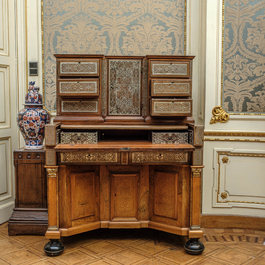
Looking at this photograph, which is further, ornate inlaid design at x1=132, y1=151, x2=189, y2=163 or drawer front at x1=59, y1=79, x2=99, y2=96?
drawer front at x1=59, y1=79, x2=99, y2=96

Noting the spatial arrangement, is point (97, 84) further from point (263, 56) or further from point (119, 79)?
point (263, 56)

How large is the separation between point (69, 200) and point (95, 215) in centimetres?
31

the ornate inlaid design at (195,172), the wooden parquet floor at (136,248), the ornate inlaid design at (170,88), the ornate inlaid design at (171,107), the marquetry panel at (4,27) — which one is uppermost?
the marquetry panel at (4,27)

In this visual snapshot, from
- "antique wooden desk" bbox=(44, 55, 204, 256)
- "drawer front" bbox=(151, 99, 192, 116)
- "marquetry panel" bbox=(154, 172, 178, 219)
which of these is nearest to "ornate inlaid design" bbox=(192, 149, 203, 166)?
"antique wooden desk" bbox=(44, 55, 204, 256)

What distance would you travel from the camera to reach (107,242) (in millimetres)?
2822

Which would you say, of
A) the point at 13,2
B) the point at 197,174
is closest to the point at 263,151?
the point at 197,174

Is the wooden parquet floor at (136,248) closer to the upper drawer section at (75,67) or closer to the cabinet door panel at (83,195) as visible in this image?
the cabinet door panel at (83,195)

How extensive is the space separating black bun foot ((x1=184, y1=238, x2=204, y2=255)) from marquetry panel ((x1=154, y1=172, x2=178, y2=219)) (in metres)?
0.25

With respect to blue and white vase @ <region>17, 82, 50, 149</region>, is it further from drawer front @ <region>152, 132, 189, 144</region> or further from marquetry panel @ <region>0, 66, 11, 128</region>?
drawer front @ <region>152, 132, 189, 144</region>

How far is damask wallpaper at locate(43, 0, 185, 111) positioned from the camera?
10.9ft

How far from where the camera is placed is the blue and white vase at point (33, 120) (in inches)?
116

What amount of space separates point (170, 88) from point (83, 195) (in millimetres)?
1242

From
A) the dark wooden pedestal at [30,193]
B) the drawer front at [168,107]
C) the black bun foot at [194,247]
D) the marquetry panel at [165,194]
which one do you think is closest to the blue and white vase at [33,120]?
the dark wooden pedestal at [30,193]

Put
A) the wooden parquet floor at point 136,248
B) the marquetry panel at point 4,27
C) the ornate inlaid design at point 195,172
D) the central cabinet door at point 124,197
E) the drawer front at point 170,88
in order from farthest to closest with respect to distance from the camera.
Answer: the marquetry panel at point 4,27 → the central cabinet door at point 124,197 → the drawer front at point 170,88 → the ornate inlaid design at point 195,172 → the wooden parquet floor at point 136,248
